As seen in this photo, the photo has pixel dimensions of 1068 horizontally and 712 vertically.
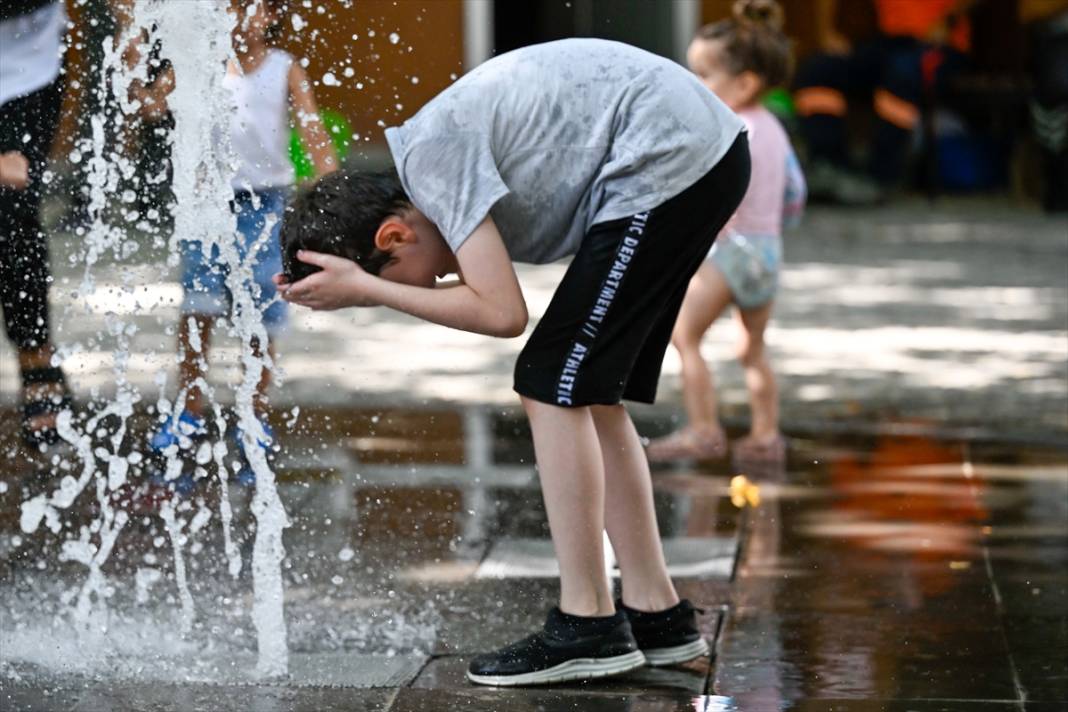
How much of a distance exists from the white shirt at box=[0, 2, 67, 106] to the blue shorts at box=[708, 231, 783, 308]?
2048 millimetres

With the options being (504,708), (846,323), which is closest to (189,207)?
(504,708)

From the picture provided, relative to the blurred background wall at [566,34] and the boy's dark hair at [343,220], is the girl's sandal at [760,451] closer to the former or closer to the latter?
the boy's dark hair at [343,220]

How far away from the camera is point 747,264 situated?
590 centimetres

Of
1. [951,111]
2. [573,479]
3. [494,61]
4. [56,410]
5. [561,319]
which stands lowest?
[951,111]

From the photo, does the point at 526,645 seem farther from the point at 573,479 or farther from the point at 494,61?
the point at 494,61

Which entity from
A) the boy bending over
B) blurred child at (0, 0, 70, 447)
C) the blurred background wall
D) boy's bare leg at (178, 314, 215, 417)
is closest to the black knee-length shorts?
the boy bending over

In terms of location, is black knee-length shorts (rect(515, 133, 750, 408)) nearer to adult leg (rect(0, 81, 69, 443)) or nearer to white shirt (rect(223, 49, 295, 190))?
white shirt (rect(223, 49, 295, 190))

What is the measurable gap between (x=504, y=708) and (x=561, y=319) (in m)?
0.74

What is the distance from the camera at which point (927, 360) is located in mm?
7566

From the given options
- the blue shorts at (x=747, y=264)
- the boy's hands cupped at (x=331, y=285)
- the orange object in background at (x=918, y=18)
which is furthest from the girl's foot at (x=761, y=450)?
the orange object in background at (x=918, y=18)

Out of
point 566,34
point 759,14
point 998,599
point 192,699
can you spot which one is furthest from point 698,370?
point 566,34

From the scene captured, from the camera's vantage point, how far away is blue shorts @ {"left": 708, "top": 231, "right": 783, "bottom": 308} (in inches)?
232

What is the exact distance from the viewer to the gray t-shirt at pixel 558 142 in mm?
3535

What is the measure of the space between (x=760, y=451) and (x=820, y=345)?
2.19 metres
